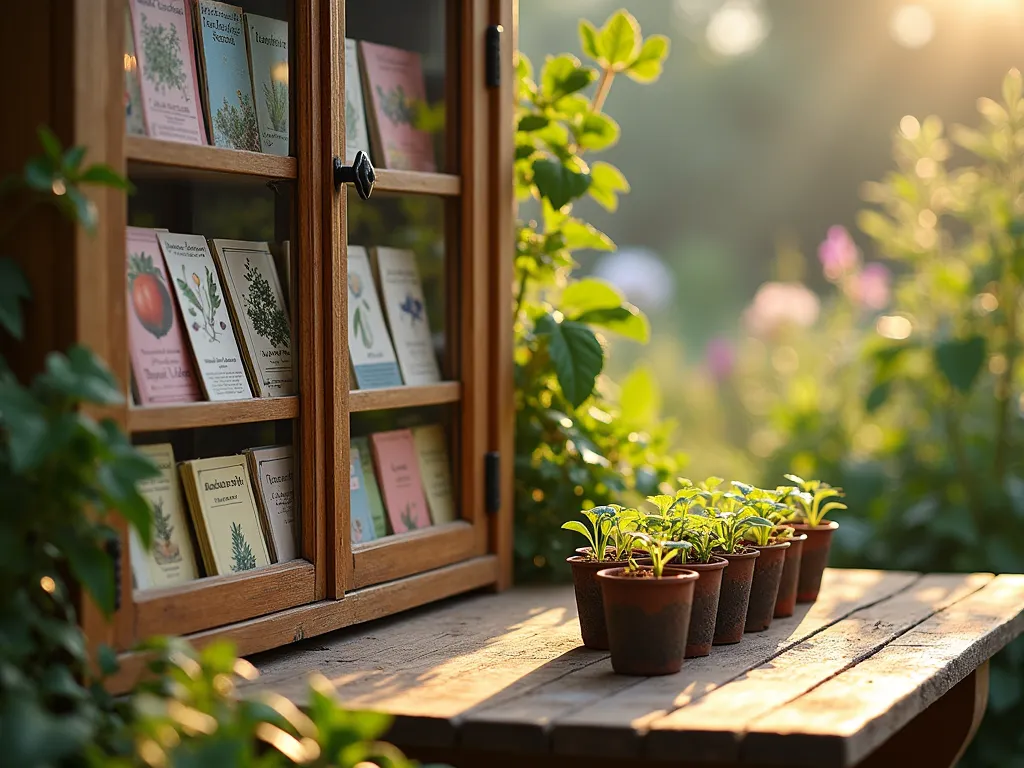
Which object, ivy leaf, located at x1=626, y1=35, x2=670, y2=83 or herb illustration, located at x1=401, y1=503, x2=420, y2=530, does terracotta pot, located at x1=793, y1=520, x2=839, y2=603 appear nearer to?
herb illustration, located at x1=401, y1=503, x2=420, y2=530

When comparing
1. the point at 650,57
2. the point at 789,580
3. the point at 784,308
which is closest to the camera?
the point at 789,580

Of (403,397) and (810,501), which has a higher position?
(403,397)

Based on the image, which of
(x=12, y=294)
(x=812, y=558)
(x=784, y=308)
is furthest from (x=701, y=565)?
(x=784, y=308)

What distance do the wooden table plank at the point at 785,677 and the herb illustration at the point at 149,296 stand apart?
2.84ft

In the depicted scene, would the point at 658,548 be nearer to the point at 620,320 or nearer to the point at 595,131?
the point at 620,320

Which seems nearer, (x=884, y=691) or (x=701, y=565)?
(x=884, y=691)

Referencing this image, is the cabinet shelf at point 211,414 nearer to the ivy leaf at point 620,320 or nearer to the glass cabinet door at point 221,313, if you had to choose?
the glass cabinet door at point 221,313

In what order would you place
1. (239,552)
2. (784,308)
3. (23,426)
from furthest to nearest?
(784,308) < (239,552) < (23,426)

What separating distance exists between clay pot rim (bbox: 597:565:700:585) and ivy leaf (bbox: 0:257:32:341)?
816 mm

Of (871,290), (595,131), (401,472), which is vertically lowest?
(401,472)

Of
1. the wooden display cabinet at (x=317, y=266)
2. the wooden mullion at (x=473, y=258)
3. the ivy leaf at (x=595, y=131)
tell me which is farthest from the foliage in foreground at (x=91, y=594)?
the ivy leaf at (x=595, y=131)

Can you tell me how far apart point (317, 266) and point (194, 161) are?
28cm

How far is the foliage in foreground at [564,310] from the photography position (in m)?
2.58

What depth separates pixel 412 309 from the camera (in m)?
2.38
